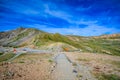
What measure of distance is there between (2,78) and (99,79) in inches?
416

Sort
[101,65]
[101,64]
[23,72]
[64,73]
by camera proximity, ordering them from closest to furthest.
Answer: [23,72]
[64,73]
[101,65]
[101,64]

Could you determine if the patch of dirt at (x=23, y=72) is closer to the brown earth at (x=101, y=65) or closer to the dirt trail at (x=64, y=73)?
the dirt trail at (x=64, y=73)

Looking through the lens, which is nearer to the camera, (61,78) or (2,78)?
(2,78)

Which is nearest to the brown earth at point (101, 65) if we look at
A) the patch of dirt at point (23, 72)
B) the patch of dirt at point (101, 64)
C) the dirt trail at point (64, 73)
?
the patch of dirt at point (101, 64)

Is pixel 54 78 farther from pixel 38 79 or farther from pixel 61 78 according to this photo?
pixel 38 79

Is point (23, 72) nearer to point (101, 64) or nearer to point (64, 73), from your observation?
point (64, 73)

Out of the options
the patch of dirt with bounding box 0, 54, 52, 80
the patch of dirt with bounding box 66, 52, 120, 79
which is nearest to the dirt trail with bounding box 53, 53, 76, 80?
the patch of dirt with bounding box 0, 54, 52, 80

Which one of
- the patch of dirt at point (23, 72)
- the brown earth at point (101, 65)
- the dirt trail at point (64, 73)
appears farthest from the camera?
the brown earth at point (101, 65)

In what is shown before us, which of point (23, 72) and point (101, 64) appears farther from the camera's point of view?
point (101, 64)

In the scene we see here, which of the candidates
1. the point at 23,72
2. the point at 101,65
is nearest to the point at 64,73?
the point at 23,72

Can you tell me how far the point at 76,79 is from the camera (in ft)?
42.8

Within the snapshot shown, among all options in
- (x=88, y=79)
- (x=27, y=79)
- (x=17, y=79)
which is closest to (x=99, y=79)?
(x=88, y=79)

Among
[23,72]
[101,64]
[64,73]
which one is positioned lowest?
[101,64]

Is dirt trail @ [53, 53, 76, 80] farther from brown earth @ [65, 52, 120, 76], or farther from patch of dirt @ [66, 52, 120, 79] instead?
patch of dirt @ [66, 52, 120, 79]
